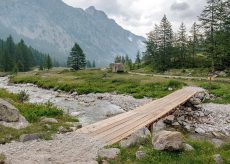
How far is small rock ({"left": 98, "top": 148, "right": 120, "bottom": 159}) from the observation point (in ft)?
40.6

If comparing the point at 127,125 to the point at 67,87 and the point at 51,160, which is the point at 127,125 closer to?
the point at 51,160

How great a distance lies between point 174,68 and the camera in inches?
3135

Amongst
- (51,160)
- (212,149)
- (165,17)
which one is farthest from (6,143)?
(165,17)

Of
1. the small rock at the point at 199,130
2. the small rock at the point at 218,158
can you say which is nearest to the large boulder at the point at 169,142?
the small rock at the point at 218,158

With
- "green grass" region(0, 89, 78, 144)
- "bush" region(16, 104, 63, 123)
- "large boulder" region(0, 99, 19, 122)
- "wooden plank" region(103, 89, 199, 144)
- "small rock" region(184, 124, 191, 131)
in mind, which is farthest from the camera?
"small rock" region(184, 124, 191, 131)

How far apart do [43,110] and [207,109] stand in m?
Answer: 15.6

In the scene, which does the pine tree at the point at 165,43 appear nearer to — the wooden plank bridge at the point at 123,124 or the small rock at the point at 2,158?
the wooden plank bridge at the point at 123,124

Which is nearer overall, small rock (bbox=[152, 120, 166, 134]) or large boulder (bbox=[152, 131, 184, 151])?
large boulder (bbox=[152, 131, 184, 151])

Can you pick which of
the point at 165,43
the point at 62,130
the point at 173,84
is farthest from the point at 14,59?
the point at 62,130

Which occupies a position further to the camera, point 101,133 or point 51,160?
point 101,133

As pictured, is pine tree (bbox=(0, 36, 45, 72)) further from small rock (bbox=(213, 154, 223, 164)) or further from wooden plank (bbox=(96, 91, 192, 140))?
small rock (bbox=(213, 154, 223, 164))

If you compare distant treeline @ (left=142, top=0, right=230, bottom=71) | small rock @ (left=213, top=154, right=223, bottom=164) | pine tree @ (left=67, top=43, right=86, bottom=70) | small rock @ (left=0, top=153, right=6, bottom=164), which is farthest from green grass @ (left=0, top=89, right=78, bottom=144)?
pine tree @ (left=67, top=43, right=86, bottom=70)

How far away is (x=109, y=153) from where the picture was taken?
497 inches

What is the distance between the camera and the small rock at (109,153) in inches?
488
